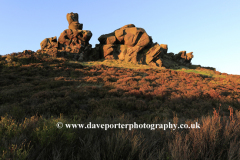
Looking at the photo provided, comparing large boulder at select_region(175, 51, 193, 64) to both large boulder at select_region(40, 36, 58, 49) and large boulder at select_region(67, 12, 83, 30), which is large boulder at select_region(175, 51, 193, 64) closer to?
large boulder at select_region(67, 12, 83, 30)

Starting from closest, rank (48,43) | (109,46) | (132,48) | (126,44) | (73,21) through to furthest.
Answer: (48,43) → (132,48) → (109,46) → (126,44) → (73,21)

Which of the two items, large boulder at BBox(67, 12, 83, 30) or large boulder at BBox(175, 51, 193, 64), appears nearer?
large boulder at BBox(67, 12, 83, 30)

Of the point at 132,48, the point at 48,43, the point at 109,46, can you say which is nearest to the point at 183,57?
the point at 132,48

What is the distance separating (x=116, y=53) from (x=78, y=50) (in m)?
11.4

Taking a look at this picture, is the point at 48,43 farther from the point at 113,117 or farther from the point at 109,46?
the point at 113,117

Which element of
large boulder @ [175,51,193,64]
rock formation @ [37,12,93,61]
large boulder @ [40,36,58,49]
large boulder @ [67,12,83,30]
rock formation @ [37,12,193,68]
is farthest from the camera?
large boulder @ [175,51,193,64]

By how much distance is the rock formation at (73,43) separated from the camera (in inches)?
1334

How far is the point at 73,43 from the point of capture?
116ft

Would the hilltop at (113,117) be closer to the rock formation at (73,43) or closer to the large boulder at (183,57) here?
the rock formation at (73,43)

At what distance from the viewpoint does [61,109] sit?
5.31 m

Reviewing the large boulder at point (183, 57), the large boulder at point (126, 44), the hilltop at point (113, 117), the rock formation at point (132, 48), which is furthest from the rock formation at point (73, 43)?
the large boulder at point (183, 57)

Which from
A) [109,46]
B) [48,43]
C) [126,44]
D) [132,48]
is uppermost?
[126,44]

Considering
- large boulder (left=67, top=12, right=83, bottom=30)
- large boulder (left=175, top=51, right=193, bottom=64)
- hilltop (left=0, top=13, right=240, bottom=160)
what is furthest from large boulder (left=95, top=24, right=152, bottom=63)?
hilltop (left=0, top=13, right=240, bottom=160)

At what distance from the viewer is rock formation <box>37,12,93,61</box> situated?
111ft
